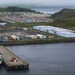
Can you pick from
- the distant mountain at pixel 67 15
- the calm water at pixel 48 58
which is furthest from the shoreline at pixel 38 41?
the distant mountain at pixel 67 15

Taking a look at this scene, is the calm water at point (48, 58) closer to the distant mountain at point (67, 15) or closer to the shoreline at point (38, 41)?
the shoreline at point (38, 41)

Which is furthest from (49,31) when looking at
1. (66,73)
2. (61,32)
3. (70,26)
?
(66,73)

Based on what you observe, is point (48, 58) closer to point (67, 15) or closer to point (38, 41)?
point (38, 41)

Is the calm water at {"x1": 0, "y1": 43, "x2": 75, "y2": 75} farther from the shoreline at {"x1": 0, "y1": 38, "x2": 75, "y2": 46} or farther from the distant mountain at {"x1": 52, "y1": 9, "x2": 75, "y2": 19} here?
the distant mountain at {"x1": 52, "y1": 9, "x2": 75, "y2": 19}

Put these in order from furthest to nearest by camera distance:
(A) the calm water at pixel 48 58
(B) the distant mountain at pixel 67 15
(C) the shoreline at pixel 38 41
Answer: (B) the distant mountain at pixel 67 15
(C) the shoreline at pixel 38 41
(A) the calm water at pixel 48 58

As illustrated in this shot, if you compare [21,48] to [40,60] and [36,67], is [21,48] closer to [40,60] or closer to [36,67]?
[40,60]

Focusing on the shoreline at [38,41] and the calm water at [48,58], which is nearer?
the calm water at [48,58]

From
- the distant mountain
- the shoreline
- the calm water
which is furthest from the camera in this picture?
the distant mountain

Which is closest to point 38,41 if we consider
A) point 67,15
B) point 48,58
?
point 48,58

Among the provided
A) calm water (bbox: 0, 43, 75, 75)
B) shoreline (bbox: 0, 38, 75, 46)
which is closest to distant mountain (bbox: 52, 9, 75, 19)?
shoreline (bbox: 0, 38, 75, 46)
